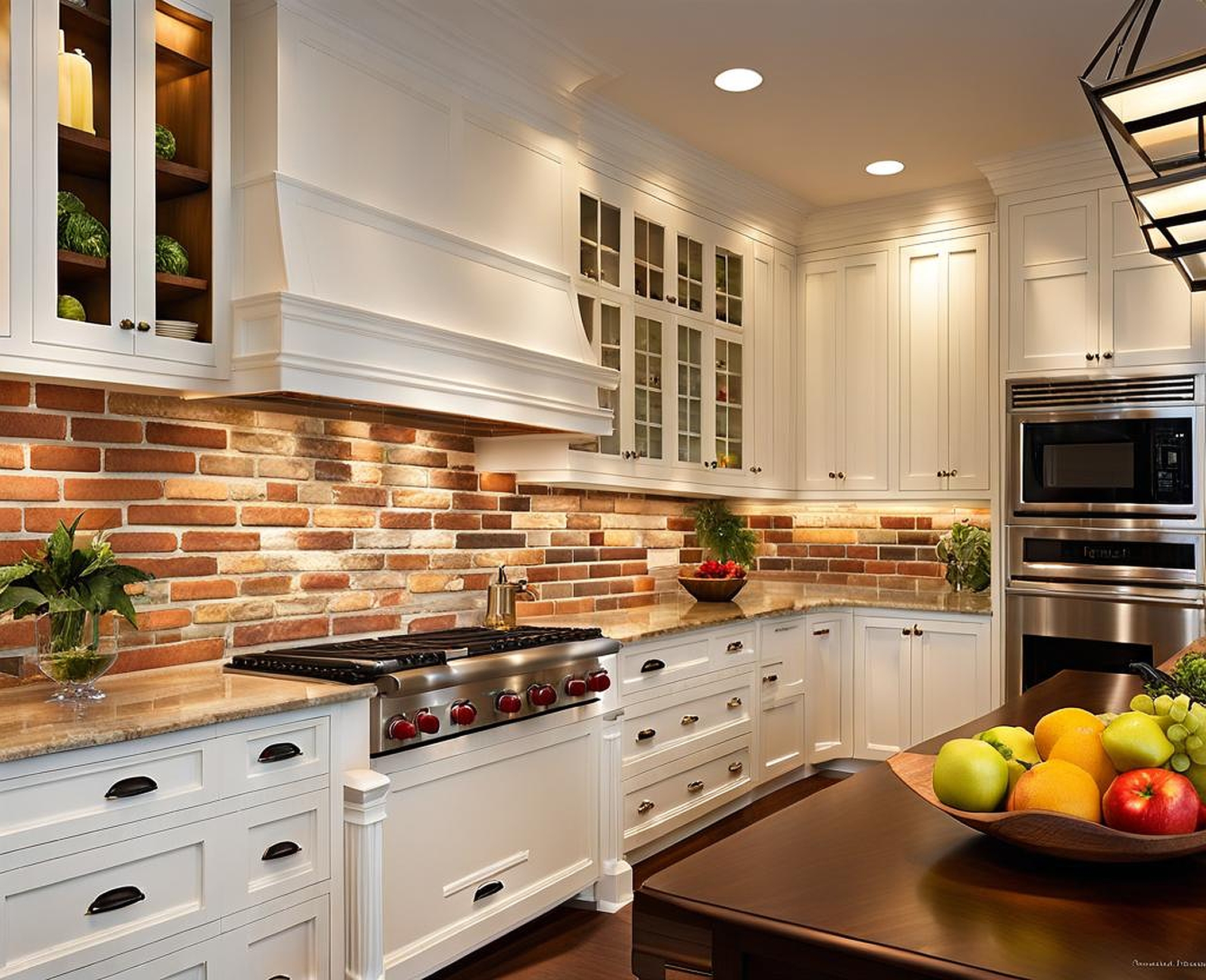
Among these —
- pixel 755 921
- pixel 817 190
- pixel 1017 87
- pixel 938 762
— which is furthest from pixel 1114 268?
pixel 755 921

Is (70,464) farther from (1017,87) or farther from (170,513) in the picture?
(1017,87)

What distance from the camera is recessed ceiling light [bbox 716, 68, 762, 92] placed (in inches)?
147

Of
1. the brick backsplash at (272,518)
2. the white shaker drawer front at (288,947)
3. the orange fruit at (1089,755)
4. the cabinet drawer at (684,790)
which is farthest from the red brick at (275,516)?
the orange fruit at (1089,755)

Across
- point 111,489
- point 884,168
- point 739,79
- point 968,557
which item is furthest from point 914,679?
point 111,489

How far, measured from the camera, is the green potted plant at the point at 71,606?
2.12 meters

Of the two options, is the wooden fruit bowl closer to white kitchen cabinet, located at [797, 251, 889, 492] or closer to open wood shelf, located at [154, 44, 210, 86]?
open wood shelf, located at [154, 44, 210, 86]

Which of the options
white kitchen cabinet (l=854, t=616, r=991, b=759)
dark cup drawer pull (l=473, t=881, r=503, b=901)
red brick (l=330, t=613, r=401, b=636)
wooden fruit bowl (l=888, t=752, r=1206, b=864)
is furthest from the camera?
white kitchen cabinet (l=854, t=616, r=991, b=759)

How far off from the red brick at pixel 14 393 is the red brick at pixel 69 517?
25cm

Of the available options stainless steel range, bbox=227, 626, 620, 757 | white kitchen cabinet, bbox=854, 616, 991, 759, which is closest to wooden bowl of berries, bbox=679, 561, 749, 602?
white kitchen cabinet, bbox=854, 616, 991, 759

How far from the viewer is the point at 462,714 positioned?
107 inches

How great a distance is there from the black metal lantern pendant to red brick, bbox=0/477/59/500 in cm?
232

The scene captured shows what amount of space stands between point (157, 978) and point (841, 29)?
10.7ft

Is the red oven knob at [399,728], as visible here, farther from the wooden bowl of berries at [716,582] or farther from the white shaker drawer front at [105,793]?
the wooden bowl of berries at [716,582]

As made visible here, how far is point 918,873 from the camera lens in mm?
1181
